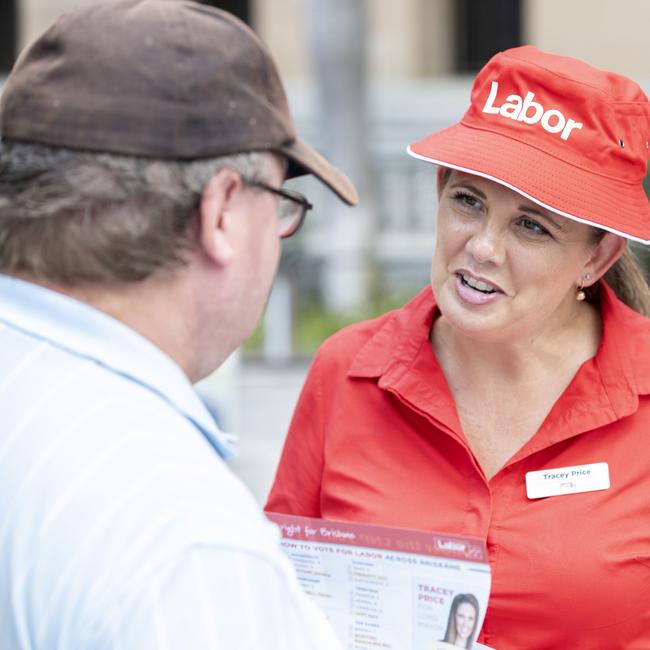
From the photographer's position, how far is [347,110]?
10.3 meters

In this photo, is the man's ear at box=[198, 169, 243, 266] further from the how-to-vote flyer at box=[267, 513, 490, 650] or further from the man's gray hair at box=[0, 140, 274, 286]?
the how-to-vote flyer at box=[267, 513, 490, 650]

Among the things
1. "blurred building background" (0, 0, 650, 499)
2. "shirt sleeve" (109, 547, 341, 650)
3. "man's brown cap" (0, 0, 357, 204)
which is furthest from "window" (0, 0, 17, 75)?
"shirt sleeve" (109, 547, 341, 650)

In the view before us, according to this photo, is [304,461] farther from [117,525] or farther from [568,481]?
[117,525]

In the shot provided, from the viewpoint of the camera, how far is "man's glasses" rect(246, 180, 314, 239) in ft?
5.17

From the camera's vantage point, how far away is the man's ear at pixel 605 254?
2.46m

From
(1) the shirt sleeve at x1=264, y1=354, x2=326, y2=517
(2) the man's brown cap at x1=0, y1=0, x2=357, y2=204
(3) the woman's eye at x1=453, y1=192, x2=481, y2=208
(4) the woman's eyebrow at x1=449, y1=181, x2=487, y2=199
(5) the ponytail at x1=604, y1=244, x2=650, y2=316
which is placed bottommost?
(1) the shirt sleeve at x1=264, y1=354, x2=326, y2=517

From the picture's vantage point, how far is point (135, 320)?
4.53 ft

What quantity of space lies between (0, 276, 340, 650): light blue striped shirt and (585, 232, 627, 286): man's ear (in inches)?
53.4

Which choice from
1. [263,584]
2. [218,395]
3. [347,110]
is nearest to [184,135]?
[263,584]

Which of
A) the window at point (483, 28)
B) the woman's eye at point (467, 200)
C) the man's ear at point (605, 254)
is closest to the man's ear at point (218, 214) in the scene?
the woman's eye at point (467, 200)

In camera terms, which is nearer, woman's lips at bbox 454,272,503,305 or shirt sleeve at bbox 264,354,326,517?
woman's lips at bbox 454,272,503,305

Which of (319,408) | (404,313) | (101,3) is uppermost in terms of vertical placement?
(101,3)

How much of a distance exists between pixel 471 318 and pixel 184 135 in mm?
1137

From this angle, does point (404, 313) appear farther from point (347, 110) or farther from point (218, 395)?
point (347, 110)
